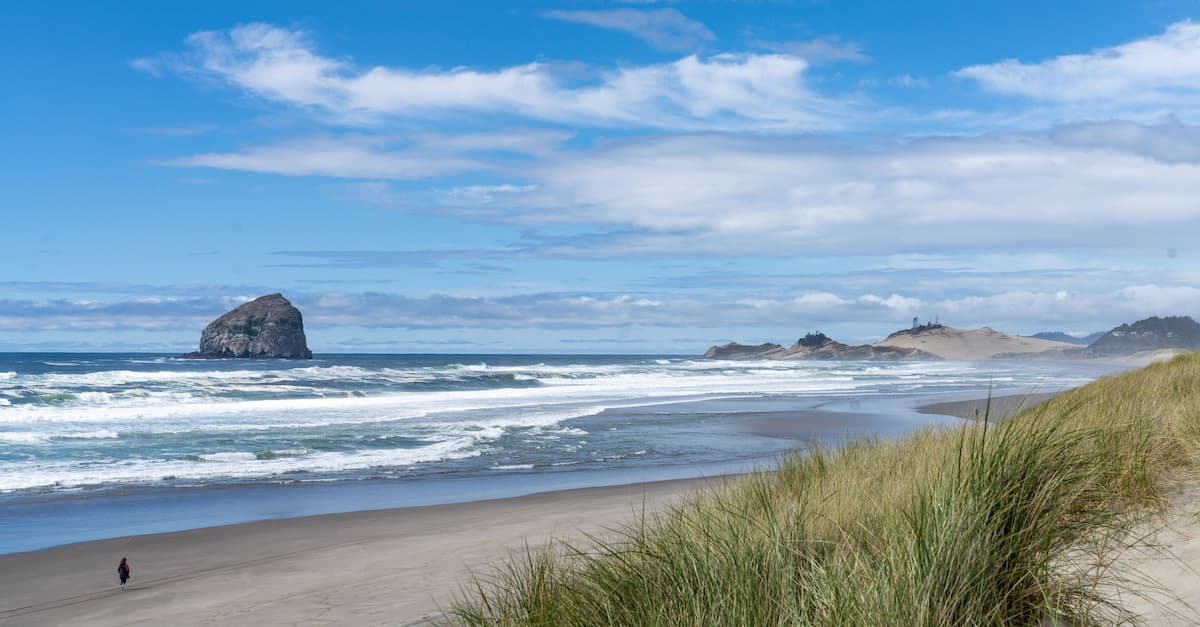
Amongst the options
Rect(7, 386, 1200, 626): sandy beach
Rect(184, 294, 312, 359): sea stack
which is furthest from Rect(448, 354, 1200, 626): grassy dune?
Rect(184, 294, 312, 359): sea stack

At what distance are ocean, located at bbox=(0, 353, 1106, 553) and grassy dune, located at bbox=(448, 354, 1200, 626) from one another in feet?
12.4

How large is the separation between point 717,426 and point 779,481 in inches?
A: 788

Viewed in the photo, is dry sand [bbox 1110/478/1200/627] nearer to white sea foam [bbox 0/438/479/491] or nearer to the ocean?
the ocean

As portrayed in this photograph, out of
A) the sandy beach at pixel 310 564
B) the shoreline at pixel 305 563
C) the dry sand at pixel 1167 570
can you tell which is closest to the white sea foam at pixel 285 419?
the shoreline at pixel 305 563

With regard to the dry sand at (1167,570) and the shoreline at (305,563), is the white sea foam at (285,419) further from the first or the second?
the dry sand at (1167,570)

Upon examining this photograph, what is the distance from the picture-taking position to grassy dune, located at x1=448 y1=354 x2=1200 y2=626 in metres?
3.90

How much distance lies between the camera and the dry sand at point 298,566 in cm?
873

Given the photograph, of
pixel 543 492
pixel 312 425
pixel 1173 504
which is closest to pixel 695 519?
pixel 1173 504

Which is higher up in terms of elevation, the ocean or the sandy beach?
the ocean

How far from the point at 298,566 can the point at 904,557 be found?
8.40 meters

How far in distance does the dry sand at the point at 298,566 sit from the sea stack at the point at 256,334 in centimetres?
11635

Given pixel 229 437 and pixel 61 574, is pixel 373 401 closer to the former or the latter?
pixel 229 437

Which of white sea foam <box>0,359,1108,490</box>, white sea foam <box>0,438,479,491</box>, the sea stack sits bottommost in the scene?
white sea foam <box>0,438,479,491</box>

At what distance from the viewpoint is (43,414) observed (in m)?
32.8
